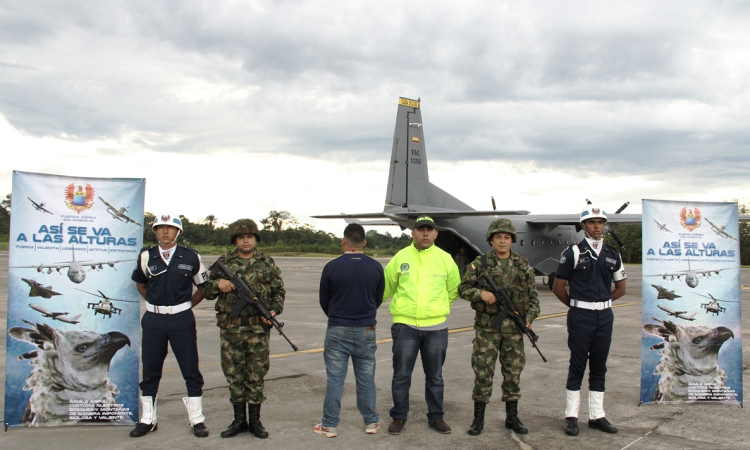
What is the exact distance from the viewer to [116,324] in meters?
5.29

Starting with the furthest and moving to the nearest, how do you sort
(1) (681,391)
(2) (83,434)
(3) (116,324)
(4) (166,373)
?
1. (4) (166,373)
2. (1) (681,391)
3. (3) (116,324)
4. (2) (83,434)

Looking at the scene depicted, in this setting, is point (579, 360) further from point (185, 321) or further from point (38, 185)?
point (38, 185)

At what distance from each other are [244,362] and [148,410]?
3.16 ft

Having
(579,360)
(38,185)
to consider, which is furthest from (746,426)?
(38,185)

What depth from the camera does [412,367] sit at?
5.23 m

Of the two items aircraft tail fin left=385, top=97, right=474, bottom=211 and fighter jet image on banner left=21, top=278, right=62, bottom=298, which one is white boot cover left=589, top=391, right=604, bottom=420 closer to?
fighter jet image on banner left=21, top=278, right=62, bottom=298

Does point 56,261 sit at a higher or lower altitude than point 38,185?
lower

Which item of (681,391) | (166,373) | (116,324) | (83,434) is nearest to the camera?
(83,434)

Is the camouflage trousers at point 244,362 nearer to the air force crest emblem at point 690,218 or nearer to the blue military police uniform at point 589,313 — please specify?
the blue military police uniform at point 589,313

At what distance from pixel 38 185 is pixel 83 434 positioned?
237 centimetres

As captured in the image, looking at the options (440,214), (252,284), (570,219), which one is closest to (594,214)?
(252,284)

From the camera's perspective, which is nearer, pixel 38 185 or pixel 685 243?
pixel 38 185

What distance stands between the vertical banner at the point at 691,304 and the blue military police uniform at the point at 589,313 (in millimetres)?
1051

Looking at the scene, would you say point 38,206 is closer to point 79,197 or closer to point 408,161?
point 79,197
